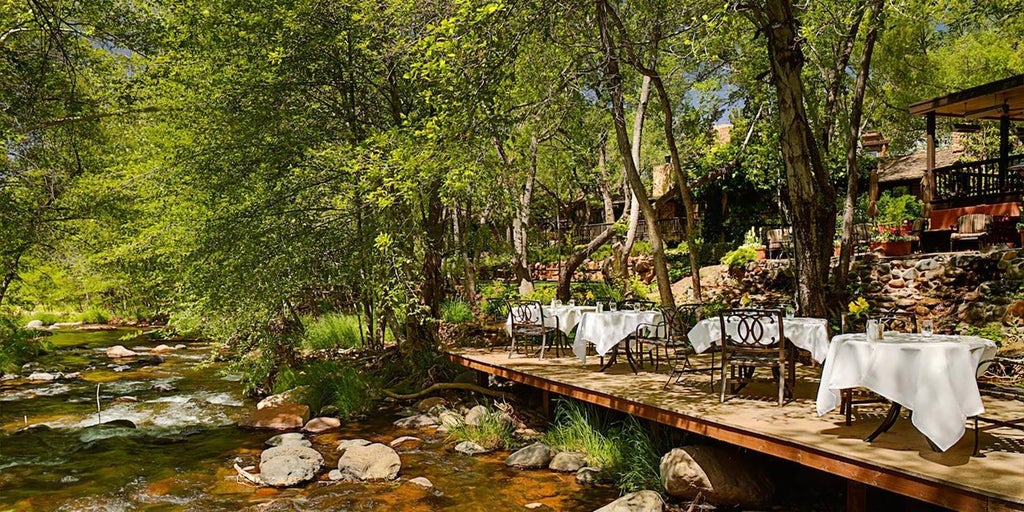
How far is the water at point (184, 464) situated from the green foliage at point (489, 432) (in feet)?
0.94

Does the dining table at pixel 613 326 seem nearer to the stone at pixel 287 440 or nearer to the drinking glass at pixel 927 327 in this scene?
the drinking glass at pixel 927 327

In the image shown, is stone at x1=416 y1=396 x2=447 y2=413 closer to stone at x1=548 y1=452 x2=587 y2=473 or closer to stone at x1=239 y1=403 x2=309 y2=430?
stone at x1=239 y1=403 x2=309 y2=430


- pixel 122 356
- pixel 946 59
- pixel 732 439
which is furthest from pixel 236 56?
pixel 946 59

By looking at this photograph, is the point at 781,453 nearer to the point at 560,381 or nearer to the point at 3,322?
the point at 560,381

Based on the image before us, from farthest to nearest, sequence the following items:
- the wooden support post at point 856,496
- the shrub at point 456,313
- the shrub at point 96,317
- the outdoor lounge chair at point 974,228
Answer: the shrub at point 96,317, the shrub at point 456,313, the outdoor lounge chair at point 974,228, the wooden support post at point 856,496

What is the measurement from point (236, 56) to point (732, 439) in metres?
9.00

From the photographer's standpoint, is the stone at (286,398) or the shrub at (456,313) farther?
the shrub at (456,313)

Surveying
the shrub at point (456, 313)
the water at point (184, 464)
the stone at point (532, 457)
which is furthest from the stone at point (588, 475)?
the shrub at point (456, 313)

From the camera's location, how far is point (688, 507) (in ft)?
19.4

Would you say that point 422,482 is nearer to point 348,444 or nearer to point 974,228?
point 348,444

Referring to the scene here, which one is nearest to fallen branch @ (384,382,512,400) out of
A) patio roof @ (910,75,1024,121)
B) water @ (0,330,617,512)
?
water @ (0,330,617,512)

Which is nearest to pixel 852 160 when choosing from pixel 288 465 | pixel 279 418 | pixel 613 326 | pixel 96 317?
pixel 613 326

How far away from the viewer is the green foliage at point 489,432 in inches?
333

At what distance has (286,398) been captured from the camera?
36.0 feet
